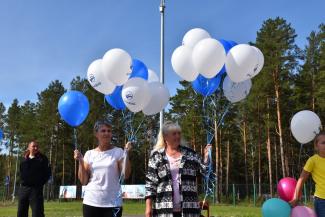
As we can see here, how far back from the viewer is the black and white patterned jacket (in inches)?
167

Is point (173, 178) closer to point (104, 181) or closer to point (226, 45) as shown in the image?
point (104, 181)

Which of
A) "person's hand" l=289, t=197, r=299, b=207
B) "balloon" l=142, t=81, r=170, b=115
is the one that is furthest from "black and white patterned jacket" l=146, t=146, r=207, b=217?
"balloon" l=142, t=81, r=170, b=115

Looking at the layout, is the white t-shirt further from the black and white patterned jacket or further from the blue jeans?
the blue jeans

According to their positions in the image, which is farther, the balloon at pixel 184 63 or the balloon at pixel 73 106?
the balloon at pixel 184 63

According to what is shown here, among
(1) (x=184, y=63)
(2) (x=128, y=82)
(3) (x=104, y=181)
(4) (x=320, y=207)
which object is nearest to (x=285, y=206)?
(4) (x=320, y=207)

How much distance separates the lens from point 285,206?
5.92 metres

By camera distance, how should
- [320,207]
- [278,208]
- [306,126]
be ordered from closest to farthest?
[320,207]
[278,208]
[306,126]

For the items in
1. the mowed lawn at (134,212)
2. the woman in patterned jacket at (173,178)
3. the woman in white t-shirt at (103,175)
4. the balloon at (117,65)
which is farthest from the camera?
the mowed lawn at (134,212)

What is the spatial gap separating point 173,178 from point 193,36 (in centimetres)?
409

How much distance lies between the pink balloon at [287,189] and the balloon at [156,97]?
7.25ft

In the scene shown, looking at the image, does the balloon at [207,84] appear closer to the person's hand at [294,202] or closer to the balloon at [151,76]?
the balloon at [151,76]

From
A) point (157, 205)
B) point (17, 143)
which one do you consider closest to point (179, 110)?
point (17, 143)

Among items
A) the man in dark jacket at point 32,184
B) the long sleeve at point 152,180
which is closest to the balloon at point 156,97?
the man in dark jacket at point 32,184

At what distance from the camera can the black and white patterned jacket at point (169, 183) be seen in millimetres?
4234
